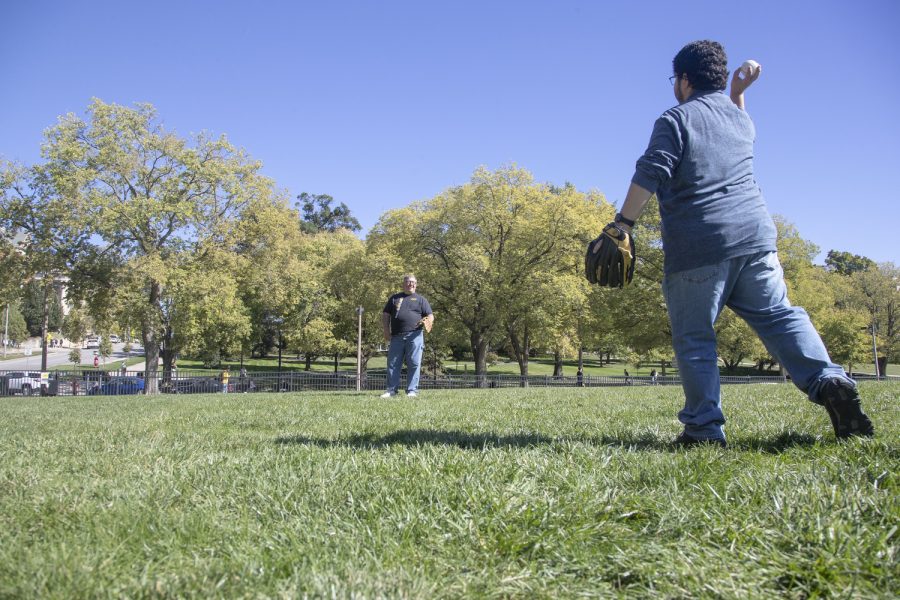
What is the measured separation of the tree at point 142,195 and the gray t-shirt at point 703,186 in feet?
81.5

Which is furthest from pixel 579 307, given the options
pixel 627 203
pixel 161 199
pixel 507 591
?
pixel 507 591

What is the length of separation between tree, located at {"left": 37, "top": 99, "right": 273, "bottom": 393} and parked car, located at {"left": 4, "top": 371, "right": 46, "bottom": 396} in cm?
431

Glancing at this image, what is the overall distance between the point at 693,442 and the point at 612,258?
113 cm

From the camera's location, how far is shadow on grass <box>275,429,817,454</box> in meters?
3.11

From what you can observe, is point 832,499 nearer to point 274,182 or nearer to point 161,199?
point 161,199

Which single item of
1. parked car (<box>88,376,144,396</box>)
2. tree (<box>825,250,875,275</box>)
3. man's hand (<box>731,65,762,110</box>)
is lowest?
parked car (<box>88,376,144,396</box>)

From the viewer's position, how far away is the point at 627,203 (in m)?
3.21

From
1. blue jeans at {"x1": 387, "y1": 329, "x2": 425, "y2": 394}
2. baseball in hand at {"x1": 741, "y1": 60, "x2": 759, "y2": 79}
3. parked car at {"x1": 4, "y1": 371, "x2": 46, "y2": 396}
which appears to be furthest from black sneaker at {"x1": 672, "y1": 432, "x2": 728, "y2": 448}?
parked car at {"x1": 4, "y1": 371, "x2": 46, "y2": 396}

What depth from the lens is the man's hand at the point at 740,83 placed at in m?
3.74

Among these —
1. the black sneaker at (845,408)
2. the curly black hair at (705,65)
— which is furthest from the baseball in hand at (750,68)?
the black sneaker at (845,408)

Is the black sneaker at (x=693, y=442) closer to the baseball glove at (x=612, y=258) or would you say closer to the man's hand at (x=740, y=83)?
the baseball glove at (x=612, y=258)

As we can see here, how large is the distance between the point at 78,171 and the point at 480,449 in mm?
27657

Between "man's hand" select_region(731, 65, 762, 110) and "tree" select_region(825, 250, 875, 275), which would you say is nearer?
"man's hand" select_region(731, 65, 762, 110)

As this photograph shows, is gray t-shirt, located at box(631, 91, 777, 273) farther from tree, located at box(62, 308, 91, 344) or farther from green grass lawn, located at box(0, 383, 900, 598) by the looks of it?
tree, located at box(62, 308, 91, 344)
